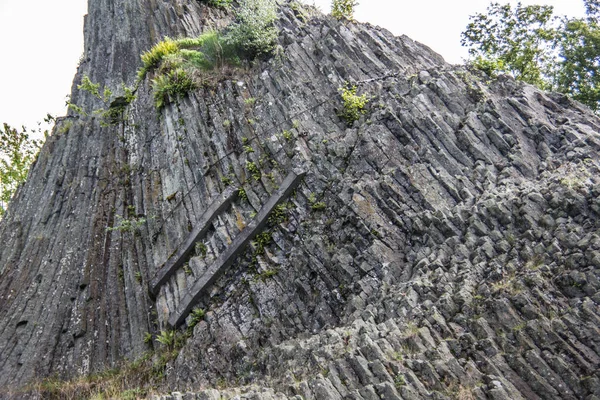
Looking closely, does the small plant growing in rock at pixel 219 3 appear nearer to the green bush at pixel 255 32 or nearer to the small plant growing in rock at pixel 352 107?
the green bush at pixel 255 32

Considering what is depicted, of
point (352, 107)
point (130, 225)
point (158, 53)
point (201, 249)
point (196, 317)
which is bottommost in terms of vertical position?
point (196, 317)

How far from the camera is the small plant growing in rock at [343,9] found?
18344 mm

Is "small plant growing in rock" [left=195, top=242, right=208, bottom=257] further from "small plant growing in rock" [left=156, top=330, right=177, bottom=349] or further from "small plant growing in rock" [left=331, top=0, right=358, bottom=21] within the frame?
"small plant growing in rock" [left=331, top=0, right=358, bottom=21]

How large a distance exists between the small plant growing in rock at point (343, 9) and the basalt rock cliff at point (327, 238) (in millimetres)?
466

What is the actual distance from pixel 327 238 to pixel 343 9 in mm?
9593

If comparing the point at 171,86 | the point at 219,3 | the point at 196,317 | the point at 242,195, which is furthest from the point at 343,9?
the point at 196,317

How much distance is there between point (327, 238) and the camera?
1266 cm

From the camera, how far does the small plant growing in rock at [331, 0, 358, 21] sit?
18.3m

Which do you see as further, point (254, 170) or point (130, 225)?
point (130, 225)

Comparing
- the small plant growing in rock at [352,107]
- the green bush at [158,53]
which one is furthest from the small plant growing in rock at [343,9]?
the green bush at [158,53]

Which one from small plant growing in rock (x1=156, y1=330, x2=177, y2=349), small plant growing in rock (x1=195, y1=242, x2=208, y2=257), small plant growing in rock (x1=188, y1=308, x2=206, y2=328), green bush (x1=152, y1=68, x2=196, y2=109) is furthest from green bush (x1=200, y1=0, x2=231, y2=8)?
small plant growing in rock (x1=156, y1=330, x2=177, y2=349)

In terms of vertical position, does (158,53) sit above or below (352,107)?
above

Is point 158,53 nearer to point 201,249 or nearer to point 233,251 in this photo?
point 201,249

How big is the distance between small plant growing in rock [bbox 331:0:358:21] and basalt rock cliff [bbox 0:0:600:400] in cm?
47
